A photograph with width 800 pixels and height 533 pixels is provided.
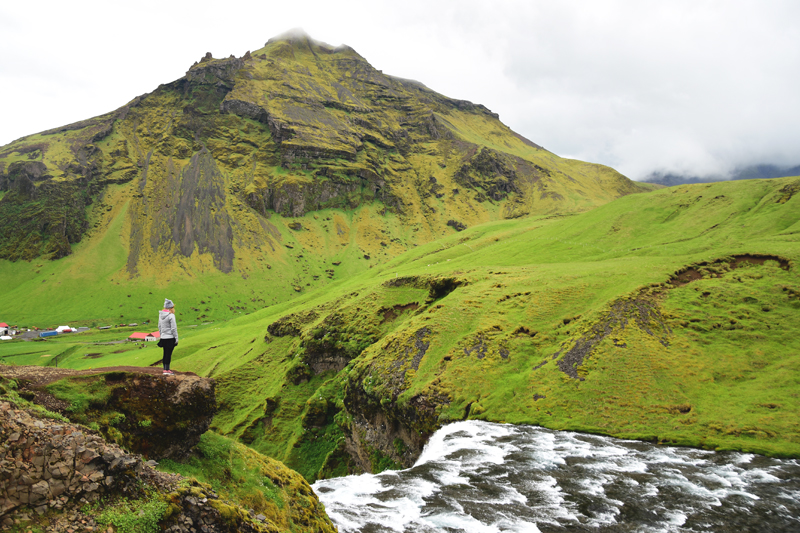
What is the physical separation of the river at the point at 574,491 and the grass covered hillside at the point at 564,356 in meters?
3.19

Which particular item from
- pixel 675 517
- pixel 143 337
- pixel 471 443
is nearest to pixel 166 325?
pixel 471 443

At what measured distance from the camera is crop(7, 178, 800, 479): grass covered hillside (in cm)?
2512

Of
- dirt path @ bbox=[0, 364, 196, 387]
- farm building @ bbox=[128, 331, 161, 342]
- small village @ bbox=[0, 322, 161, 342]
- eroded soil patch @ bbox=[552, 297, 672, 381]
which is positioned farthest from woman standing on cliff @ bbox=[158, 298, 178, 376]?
farm building @ bbox=[128, 331, 161, 342]

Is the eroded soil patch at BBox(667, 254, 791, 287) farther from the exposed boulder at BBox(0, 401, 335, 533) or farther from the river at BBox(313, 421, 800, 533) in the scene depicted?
the exposed boulder at BBox(0, 401, 335, 533)

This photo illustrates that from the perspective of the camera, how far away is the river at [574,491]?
1440 centimetres

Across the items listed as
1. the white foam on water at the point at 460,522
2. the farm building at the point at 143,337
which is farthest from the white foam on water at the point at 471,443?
the farm building at the point at 143,337

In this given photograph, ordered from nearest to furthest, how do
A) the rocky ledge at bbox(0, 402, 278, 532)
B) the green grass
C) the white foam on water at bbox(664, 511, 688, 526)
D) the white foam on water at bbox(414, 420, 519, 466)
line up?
the rocky ledge at bbox(0, 402, 278, 532)
the green grass
the white foam on water at bbox(664, 511, 688, 526)
the white foam on water at bbox(414, 420, 519, 466)

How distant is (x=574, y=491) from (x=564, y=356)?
15.7 m

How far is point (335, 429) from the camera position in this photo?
43531mm

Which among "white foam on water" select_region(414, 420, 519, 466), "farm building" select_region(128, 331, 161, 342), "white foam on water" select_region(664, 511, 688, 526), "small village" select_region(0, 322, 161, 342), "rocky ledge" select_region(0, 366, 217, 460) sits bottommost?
"small village" select_region(0, 322, 161, 342)

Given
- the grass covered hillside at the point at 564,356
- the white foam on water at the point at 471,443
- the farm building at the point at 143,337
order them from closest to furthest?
the white foam on water at the point at 471,443
the grass covered hillside at the point at 564,356
the farm building at the point at 143,337

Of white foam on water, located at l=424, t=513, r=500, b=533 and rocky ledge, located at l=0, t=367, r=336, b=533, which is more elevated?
rocky ledge, located at l=0, t=367, r=336, b=533

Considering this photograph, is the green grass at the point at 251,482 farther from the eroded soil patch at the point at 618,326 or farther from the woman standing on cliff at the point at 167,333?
the eroded soil patch at the point at 618,326

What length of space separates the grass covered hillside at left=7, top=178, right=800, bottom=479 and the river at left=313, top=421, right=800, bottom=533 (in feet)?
10.5
